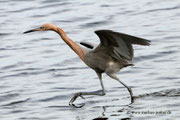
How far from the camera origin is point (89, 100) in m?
10.6

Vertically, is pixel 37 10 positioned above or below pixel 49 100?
above

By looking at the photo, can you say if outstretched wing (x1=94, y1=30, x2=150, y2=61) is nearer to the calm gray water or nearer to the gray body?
the gray body

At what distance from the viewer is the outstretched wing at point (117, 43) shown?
943cm

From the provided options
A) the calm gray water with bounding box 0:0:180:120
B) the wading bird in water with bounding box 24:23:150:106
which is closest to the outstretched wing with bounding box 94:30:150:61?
the wading bird in water with bounding box 24:23:150:106

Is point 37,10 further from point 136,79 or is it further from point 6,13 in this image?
point 136,79

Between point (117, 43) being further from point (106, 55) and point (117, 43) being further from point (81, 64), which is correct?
point (81, 64)

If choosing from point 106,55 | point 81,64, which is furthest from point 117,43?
point 81,64

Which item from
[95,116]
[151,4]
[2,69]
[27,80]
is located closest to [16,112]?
[95,116]

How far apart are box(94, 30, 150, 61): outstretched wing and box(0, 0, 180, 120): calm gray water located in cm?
82

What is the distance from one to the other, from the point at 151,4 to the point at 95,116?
10299mm

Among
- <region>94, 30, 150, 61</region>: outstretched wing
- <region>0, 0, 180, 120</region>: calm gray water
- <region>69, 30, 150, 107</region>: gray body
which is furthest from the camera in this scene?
<region>69, 30, 150, 107</region>: gray body

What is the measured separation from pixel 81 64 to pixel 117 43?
3.68 m

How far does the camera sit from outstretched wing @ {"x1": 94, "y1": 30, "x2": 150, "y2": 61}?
9.43m

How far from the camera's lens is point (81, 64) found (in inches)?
529
